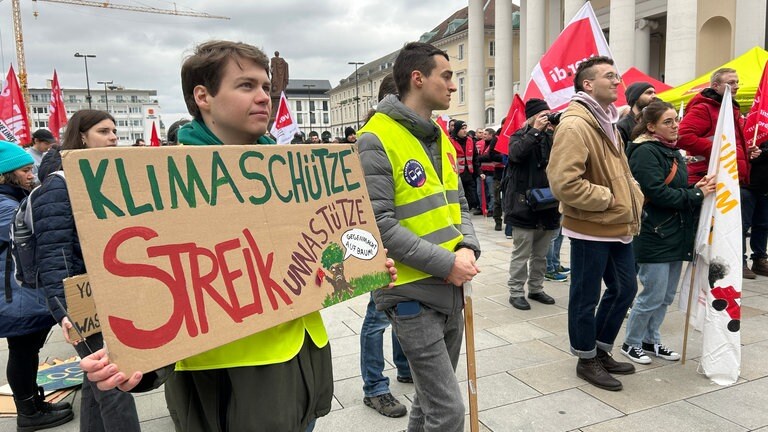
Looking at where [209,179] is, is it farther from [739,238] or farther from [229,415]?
[739,238]

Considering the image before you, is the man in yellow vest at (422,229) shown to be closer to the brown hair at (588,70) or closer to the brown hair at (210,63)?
the brown hair at (210,63)

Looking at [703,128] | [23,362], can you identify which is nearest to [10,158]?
[23,362]

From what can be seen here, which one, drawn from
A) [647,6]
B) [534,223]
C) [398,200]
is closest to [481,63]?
[647,6]

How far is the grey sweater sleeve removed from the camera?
2.21 meters

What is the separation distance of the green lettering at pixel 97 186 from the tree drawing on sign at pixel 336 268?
0.65 metres

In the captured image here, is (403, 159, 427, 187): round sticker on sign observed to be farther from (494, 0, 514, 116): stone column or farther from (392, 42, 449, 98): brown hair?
(494, 0, 514, 116): stone column

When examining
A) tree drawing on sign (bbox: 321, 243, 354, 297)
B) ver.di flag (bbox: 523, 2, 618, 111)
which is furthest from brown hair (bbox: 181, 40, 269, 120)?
ver.di flag (bbox: 523, 2, 618, 111)

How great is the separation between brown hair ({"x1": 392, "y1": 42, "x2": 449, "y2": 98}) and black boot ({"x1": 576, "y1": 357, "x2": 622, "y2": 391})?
7.89ft

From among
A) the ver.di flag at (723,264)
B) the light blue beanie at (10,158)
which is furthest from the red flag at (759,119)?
the light blue beanie at (10,158)

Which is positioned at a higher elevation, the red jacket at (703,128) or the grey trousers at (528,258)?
the red jacket at (703,128)

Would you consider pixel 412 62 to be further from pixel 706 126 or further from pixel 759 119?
pixel 759 119

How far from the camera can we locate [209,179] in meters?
1.41

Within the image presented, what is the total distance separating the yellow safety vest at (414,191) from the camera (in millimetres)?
2270

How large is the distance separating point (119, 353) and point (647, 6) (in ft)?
114
